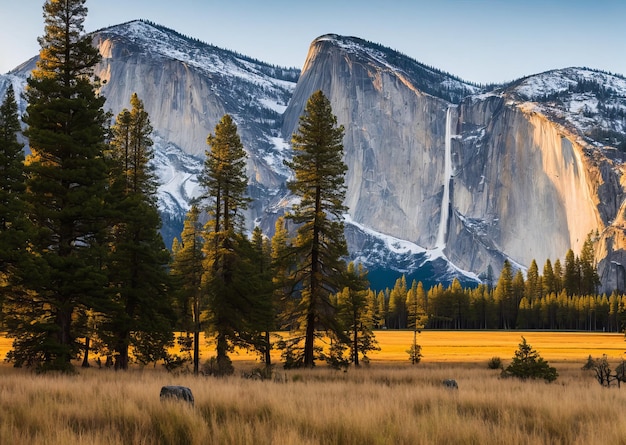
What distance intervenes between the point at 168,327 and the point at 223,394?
16.5m

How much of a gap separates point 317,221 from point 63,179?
42.9ft

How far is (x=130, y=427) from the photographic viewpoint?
6.55 m

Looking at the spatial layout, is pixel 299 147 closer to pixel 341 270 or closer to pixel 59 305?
pixel 341 270

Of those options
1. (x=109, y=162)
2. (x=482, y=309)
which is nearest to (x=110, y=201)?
(x=109, y=162)

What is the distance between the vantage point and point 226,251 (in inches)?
1195

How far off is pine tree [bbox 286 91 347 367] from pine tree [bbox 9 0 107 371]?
11.0m

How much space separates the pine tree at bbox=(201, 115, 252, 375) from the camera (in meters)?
30.1

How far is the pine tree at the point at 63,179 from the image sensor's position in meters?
19.0

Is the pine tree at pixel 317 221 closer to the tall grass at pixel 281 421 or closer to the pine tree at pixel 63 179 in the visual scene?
the pine tree at pixel 63 179

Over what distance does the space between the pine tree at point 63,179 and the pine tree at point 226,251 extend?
969cm

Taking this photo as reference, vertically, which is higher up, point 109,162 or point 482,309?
point 109,162

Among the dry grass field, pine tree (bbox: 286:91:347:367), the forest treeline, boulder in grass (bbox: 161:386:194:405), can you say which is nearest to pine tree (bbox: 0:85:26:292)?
the dry grass field

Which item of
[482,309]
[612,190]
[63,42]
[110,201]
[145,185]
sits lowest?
[482,309]

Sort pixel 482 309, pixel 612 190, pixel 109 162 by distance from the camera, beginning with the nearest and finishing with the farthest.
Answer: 1. pixel 109 162
2. pixel 482 309
3. pixel 612 190
